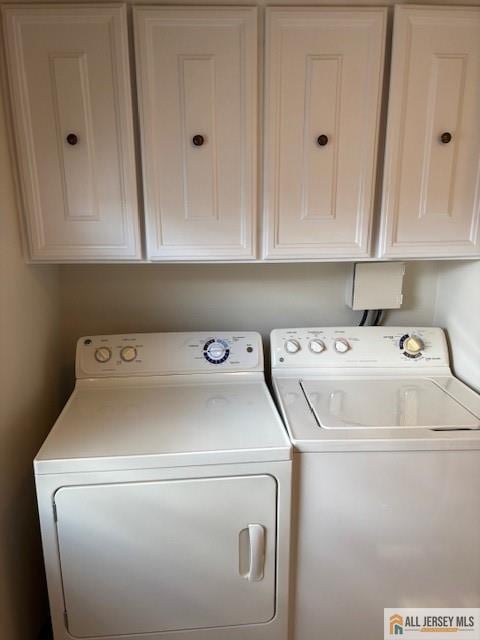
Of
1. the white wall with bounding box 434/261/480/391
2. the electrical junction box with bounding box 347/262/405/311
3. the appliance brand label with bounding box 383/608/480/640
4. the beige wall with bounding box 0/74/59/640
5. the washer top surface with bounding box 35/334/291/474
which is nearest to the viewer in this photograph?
the washer top surface with bounding box 35/334/291/474

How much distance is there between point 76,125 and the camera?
133 centimetres

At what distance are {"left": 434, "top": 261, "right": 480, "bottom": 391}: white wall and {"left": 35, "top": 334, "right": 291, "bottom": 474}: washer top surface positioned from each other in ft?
2.42

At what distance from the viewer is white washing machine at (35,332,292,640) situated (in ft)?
3.95

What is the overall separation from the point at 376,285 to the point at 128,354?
97 cm

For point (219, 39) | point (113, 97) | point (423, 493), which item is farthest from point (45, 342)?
point (423, 493)

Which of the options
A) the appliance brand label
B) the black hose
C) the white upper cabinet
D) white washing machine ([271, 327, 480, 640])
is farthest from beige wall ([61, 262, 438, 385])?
the appliance brand label

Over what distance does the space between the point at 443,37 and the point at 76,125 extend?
43.2 inches

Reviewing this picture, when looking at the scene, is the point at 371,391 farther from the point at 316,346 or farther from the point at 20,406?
the point at 20,406

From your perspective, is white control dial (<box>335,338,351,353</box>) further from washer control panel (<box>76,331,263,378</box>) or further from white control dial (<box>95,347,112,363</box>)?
white control dial (<box>95,347,112,363</box>)

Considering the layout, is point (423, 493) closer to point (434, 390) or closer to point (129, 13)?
point (434, 390)

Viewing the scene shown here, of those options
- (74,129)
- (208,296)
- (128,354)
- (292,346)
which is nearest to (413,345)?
(292,346)

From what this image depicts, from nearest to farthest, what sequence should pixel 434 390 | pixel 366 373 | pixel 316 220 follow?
pixel 316 220, pixel 434 390, pixel 366 373

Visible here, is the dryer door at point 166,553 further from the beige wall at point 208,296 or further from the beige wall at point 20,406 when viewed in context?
the beige wall at point 208,296

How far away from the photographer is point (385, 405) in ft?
4.84
